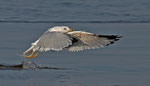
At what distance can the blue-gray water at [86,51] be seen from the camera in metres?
8.84

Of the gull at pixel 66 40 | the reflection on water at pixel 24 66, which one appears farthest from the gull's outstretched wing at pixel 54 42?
the reflection on water at pixel 24 66

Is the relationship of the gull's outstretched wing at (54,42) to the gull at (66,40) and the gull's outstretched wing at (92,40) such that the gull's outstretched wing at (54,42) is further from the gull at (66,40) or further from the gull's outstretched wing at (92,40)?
the gull's outstretched wing at (92,40)

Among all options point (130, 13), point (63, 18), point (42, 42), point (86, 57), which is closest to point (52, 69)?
point (42, 42)

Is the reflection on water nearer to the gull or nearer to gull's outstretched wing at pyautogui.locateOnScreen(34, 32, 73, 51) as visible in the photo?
the gull

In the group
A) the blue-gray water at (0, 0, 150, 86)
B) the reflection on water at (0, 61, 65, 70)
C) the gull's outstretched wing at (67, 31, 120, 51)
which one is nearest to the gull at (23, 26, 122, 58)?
the gull's outstretched wing at (67, 31, 120, 51)

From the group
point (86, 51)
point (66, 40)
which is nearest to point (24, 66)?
point (66, 40)

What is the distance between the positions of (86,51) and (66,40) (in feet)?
7.66

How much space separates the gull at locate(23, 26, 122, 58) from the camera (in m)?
9.09

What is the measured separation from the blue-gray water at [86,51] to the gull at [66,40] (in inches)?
14.6

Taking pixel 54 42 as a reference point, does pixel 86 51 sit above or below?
below

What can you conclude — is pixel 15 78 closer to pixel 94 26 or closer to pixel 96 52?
pixel 96 52

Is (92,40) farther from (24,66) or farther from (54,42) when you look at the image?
(24,66)

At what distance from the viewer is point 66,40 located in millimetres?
9094

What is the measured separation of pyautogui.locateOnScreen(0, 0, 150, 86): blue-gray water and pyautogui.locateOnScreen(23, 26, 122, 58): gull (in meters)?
0.37
